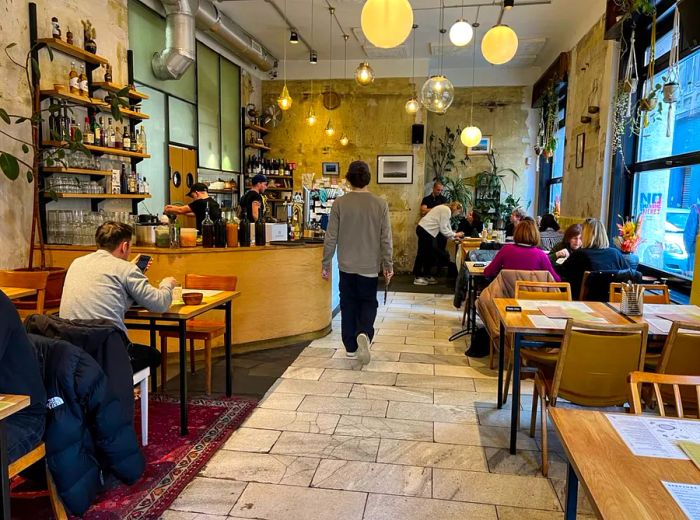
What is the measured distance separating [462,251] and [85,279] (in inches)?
202

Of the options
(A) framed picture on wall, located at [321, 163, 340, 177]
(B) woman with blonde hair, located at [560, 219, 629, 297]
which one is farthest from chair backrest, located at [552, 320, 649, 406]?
(A) framed picture on wall, located at [321, 163, 340, 177]

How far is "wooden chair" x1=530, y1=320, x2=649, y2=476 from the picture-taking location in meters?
2.47

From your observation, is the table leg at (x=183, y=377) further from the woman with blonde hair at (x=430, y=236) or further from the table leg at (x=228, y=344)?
the woman with blonde hair at (x=430, y=236)

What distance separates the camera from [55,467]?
2.12 metres

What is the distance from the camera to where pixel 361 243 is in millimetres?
4266

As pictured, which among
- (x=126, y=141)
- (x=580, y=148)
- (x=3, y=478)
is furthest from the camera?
(x=580, y=148)

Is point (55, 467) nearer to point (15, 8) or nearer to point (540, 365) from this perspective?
point (540, 365)

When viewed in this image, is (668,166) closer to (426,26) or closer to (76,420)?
(426,26)

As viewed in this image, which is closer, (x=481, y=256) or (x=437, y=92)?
(x=437, y=92)

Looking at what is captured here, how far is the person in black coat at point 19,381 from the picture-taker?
6.24 feet

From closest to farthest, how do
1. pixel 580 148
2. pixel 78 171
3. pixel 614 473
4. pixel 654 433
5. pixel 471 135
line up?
pixel 614 473, pixel 654 433, pixel 78 171, pixel 580 148, pixel 471 135

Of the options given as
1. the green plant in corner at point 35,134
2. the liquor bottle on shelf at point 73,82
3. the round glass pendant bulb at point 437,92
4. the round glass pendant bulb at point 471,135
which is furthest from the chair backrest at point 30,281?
the round glass pendant bulb at point 471,135

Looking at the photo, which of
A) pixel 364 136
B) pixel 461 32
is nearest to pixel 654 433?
pixel 461 32

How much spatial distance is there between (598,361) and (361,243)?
7.13 ft
